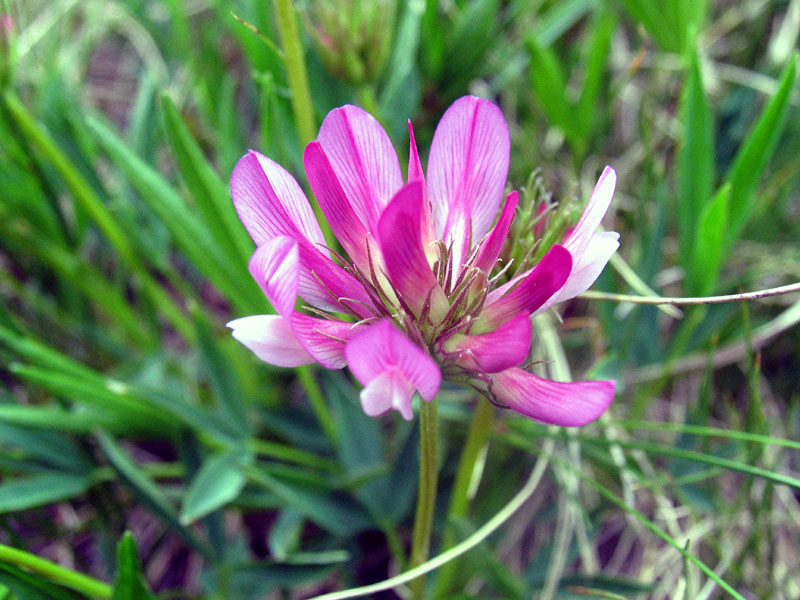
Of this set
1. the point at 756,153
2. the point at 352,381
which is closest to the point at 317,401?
the point at 352,381

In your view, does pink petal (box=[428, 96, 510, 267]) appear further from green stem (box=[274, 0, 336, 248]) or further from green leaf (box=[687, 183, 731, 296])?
green leaf (box=[687, 183, 731, 296])

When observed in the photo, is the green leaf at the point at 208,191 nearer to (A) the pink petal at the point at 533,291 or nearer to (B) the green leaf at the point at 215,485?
(B) the green leaf at the point at 215,485

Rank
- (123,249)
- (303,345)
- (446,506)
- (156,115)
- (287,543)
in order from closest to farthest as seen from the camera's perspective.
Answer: (303,345) < (287,543) < (446,506) < (123,249) < (156,115)

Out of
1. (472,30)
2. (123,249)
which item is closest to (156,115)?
(123,249)

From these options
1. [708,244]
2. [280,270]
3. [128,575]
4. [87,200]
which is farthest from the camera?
[87,200]

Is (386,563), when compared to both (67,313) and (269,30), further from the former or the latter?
(269,30)

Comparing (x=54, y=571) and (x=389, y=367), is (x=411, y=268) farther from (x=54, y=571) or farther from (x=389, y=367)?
(x=54, y=571)

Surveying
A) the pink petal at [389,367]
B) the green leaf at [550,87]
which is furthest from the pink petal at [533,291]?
the green leaf at [550,87]
